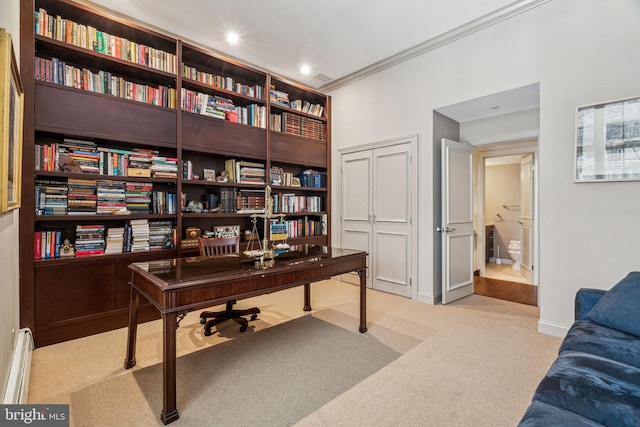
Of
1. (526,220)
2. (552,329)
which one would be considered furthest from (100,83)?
(526,220)

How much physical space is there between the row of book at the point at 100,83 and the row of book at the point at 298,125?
4.48ft

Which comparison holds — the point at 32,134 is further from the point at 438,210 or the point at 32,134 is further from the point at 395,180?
the point at 438,210

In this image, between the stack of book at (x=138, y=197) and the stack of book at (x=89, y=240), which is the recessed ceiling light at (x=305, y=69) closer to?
the stack of book at (x=138, y=197)

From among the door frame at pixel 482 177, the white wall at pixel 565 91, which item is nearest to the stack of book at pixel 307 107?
the white wall at pixel 565 91

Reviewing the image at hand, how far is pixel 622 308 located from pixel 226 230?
3.56 m

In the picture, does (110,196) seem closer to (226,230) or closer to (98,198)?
(98,198)

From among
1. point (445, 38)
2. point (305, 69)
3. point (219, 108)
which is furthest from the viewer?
point (305, 69)

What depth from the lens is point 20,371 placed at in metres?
1.72

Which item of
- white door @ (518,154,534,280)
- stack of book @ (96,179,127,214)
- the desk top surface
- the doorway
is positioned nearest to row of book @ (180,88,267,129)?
stack of book @ (96,179,127,214)

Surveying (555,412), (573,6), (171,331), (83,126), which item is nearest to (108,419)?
(171,331)

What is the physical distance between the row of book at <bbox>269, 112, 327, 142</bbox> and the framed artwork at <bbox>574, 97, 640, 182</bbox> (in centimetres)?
316

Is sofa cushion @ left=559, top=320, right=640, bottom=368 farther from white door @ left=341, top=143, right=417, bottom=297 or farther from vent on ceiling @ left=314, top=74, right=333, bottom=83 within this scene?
vent on ceiling @ left=314, top=74, right=333, bottom=83

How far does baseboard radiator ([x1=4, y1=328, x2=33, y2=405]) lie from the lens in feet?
4.75

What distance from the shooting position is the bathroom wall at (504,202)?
6375mm
